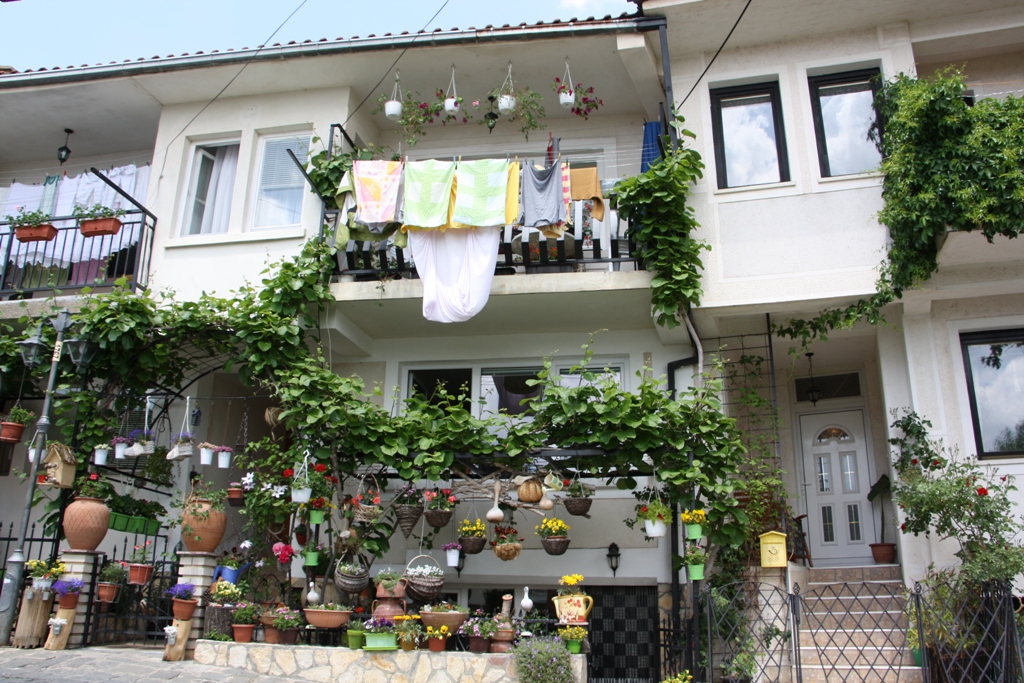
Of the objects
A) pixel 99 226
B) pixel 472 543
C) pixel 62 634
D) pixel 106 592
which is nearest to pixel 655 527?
pixel 472 543

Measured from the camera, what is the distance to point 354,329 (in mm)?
11547

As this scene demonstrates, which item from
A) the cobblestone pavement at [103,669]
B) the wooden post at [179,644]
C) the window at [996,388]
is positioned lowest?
the cobblestone pavement at [103,669]

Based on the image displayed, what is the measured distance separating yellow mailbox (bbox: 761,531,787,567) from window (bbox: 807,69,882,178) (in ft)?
14.8

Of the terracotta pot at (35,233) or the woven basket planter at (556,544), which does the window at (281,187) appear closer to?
the terracotta pot at (35,233)

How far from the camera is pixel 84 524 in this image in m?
9.48

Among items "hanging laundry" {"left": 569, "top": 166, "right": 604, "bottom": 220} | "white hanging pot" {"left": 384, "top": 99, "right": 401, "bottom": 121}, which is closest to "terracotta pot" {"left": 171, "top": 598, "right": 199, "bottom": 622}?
"hanging laundry" {"left": 569, "top": 166, "right": 604, "bottom": 220}

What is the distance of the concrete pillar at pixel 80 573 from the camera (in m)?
9.31

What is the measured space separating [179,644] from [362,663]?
6.69ft

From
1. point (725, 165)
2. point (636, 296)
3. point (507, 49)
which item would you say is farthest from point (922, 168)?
point (507, 49)

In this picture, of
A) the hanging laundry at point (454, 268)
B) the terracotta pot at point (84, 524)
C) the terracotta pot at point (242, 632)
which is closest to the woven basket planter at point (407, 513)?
the terracotta pot at point (242, 632)

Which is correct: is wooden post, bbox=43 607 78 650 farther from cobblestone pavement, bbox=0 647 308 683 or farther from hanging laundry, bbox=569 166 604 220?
hanging laundry, bbox=569 166 604 220

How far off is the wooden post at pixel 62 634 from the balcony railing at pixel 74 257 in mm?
4395

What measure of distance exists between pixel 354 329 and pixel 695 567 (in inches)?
217

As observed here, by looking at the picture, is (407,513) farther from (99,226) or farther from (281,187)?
(99,226)
